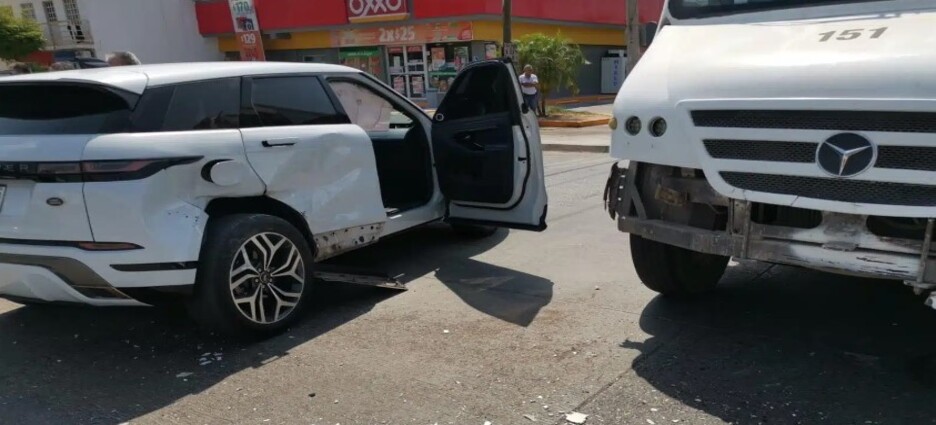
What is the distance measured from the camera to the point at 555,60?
1912cm

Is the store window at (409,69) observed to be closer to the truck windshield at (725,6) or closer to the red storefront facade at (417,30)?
the red storefront facade at (417,30)

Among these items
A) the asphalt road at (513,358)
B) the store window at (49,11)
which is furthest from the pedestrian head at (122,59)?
the store window at (49,11)

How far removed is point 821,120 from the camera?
302 cm

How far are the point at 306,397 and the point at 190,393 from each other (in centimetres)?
62

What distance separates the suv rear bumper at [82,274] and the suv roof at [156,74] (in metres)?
0.94

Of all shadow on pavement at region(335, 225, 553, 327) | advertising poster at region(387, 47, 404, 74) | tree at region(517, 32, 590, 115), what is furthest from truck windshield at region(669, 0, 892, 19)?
advertising poster at region(387, 47, 404, 74)

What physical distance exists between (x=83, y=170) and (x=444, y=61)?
74.6 ft

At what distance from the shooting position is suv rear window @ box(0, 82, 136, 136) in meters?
3.72

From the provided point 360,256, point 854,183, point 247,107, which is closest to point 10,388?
point 247,107

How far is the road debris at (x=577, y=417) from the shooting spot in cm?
307

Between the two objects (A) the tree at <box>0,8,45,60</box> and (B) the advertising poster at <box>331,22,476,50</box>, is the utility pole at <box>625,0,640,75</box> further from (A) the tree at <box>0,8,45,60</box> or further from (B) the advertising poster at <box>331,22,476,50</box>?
(A) the tree at <box>0,8,45,60</box>

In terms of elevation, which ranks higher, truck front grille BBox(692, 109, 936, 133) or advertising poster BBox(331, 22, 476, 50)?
advertising poster BBox(331, 22, 476, 50)

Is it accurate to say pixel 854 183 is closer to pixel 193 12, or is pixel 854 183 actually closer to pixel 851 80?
pixel 851 80

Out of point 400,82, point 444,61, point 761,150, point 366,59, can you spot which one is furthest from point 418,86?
point 761,150
